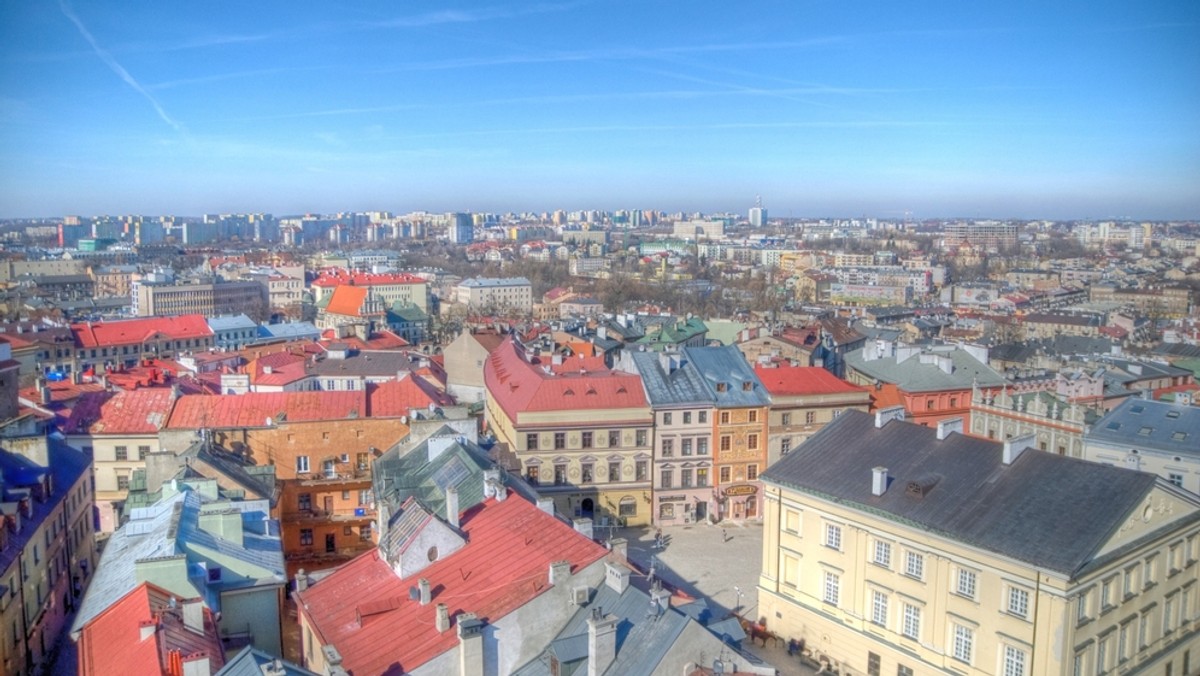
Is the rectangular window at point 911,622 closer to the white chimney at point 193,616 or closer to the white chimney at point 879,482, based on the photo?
the white chimney at point 879,482

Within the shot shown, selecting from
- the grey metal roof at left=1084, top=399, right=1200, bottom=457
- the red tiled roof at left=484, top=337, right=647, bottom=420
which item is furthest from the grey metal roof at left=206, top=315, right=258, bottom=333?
the grey metal roof at left=1084, top=399, right=1200, bottom=457

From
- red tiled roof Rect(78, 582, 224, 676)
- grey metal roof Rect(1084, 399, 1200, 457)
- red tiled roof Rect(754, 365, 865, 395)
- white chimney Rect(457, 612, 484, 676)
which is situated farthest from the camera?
red tiled roof Rect(754, 365, 865, 395)

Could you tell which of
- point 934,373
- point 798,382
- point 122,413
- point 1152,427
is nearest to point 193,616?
point 122,413

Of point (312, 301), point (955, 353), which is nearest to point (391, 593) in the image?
point (955, 353)

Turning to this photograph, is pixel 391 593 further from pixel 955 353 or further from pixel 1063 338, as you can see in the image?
pixel 1063 338

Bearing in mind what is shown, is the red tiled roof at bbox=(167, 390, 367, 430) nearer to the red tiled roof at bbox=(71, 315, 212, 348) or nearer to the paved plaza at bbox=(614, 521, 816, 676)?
the paved plaza at bbox=(614, 521, 816, 676)

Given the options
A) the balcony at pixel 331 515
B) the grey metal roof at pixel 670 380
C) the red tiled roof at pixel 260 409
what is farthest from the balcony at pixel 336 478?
the grey metal roof at pixel 670 380
